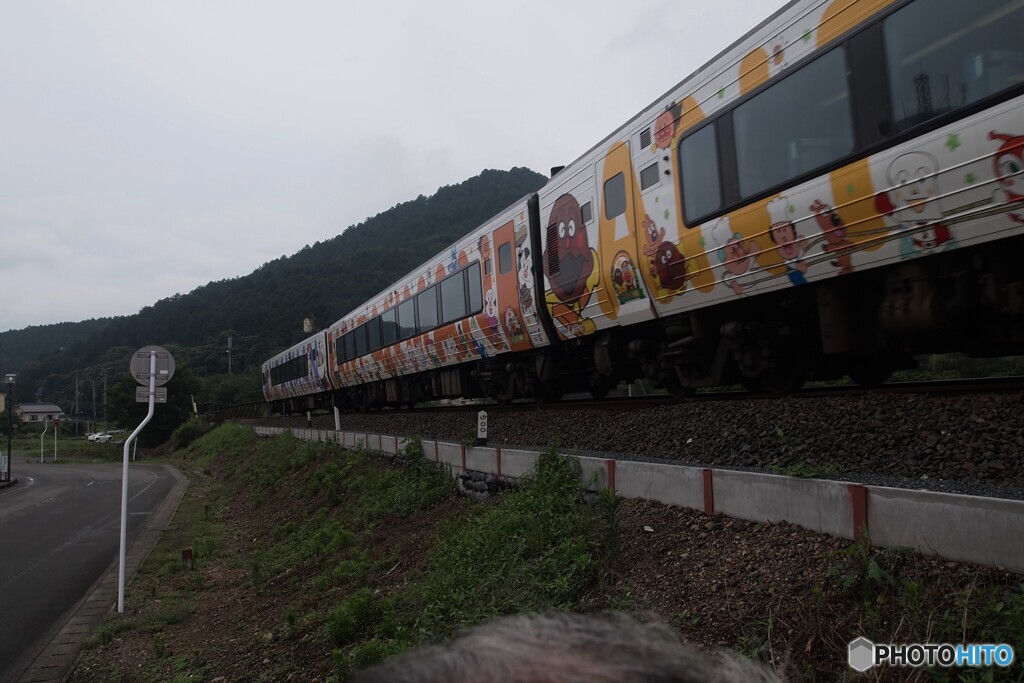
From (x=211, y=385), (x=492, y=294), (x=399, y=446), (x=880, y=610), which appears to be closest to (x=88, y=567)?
(x=399, y=446)

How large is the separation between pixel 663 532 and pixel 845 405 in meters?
1.90

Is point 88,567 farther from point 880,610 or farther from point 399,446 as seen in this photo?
point 880,610

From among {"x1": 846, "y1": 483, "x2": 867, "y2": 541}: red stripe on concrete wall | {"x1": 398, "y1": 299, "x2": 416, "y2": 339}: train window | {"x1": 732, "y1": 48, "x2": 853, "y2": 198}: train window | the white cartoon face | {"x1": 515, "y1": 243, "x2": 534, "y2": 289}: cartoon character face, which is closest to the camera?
{"x1": 846, "y1": 483, "x2": 867, "y2": 541}: red stripe on concrete wall

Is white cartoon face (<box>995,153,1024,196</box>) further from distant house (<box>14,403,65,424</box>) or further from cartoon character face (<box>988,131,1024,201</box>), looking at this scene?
distant house (<box>14,403,65,424</box>)

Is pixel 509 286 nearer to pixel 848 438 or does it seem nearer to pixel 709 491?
pixel 848 438

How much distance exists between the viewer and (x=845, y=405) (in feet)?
18.0

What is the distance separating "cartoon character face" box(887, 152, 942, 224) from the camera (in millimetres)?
4738

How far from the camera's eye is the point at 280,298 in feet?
279

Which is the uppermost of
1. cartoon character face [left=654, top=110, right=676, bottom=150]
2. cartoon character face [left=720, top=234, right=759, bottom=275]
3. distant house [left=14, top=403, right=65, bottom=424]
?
cartoon character face [left=654, top=110, right=676, bottom=150]

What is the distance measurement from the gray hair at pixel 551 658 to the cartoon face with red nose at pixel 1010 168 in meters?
4.34

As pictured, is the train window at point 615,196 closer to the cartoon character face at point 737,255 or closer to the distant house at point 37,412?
the cartoon character face at point 737,255

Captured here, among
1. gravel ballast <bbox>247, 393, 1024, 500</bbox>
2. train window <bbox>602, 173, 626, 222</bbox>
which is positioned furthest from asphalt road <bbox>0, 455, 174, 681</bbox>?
train window <bbox>602, 173, 626, 222</bbox>

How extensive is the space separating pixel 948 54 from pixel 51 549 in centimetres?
1417

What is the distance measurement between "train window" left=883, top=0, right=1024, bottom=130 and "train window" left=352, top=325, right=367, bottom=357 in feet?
54.7
